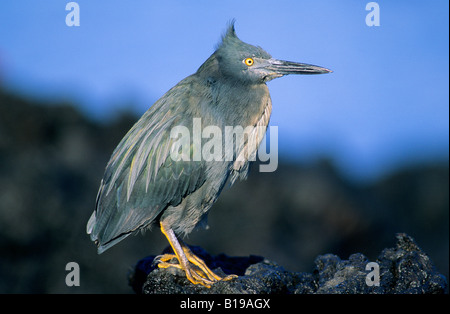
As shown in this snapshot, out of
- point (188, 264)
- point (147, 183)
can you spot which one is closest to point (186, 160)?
point (147, 183)

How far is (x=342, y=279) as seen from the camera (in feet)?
15.3

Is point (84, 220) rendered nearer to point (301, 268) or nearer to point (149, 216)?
point (301, 268)

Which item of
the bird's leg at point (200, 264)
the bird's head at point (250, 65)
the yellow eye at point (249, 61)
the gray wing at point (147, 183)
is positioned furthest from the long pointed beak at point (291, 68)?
the bird's leg at point (200, 264)

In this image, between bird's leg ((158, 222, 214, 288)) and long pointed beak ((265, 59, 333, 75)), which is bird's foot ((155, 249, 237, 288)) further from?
long pointed beak ((265, 59, 333, 75))

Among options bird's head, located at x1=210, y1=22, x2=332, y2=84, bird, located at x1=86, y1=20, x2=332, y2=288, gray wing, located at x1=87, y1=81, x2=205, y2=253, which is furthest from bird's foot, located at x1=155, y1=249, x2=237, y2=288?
bird's head, located at x1=210, y1=22, x2=332, y2=84

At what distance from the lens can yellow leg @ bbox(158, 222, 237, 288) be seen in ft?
15.2

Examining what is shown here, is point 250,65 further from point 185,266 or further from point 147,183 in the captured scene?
point 185,266

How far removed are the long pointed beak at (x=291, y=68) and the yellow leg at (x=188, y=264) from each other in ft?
6.57

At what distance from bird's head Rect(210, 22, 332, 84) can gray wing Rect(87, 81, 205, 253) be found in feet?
1.77

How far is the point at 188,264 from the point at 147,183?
889 mm

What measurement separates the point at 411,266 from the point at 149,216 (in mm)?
2590

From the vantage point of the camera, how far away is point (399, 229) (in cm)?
1664

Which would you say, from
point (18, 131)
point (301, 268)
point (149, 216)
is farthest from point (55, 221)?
point (149, 216)
